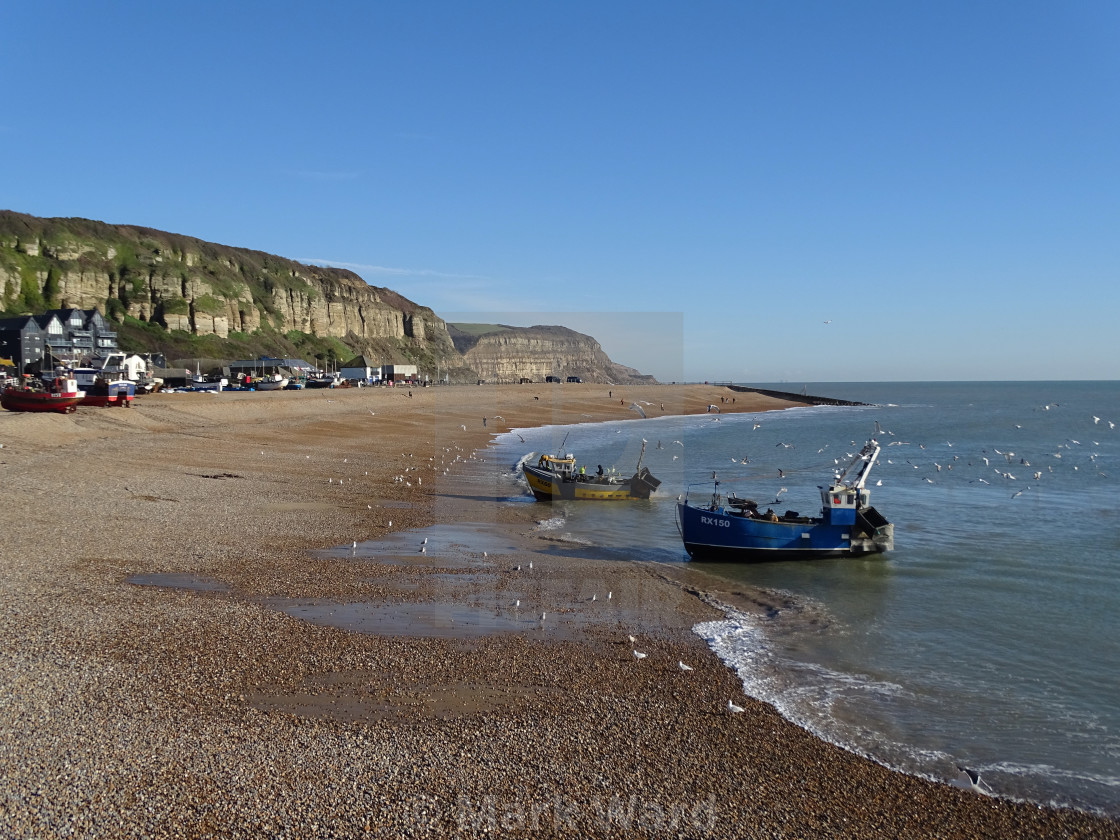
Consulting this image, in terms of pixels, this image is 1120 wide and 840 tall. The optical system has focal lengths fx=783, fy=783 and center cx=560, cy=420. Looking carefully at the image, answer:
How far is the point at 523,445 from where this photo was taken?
54.7m

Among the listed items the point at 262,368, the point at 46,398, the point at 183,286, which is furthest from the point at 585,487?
the point at 183,286

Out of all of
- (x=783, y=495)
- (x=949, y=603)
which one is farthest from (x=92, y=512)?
(x=783, y=495)

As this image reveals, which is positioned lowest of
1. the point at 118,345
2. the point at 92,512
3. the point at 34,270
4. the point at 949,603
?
the point at 949,603

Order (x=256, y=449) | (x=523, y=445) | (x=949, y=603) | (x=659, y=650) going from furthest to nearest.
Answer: (x=523, y=445), (x=256, y=449), (x=949, y=603), (x=659, y=650)

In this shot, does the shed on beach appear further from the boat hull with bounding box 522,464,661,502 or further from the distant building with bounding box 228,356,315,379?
the boat hull with bounding box 522,464,661,502

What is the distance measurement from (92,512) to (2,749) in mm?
14302

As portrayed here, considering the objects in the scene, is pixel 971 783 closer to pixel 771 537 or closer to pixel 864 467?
pixel 771 537

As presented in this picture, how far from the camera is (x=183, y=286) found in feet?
367

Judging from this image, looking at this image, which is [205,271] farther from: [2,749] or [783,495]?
[2,749]

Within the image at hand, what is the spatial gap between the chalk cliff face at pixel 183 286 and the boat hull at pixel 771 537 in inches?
3882

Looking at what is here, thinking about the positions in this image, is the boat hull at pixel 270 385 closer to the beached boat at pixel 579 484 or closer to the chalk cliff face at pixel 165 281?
the chalk cliff face at pixel 165 281

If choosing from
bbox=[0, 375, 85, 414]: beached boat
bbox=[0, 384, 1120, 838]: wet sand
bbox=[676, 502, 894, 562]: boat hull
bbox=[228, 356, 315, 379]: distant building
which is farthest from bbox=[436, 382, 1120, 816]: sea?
bbox=[228, 356, 315, 379]: distant building

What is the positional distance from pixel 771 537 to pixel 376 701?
14346 millimetres

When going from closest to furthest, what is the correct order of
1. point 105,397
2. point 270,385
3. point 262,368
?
point 105,397 < point 270,385 < point 262,368
